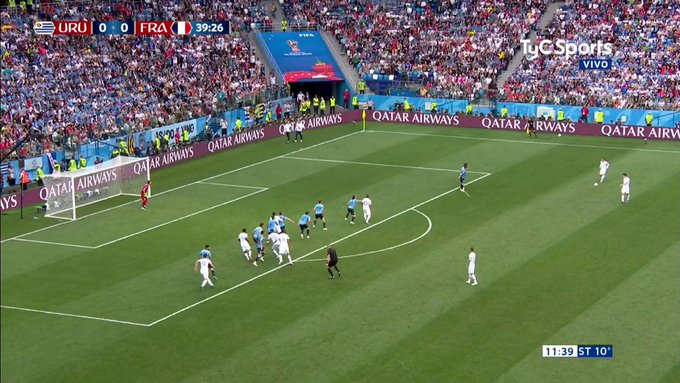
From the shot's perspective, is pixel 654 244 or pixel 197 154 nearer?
pixel 654 244

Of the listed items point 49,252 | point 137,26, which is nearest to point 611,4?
point 137,26

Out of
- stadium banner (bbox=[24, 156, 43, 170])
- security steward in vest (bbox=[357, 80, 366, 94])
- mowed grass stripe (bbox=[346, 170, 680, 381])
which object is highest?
security steward in vest (bbox=[357, 80, 366, 94])

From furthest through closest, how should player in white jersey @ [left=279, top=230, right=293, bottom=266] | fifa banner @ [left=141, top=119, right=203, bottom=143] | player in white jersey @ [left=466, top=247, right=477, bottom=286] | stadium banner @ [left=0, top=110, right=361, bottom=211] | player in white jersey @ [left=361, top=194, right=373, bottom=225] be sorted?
fifa banner @ [left=141, top=119, right=203, bottom=143] → stadium banner @ [left=0, top=110, right=361, bottom=211] → player in white jersey @ [left=361, top=194, right=373, bottom=225] → player in white jersey @ [left=279, top=230, right=293, bottom=266] → player in white jersey @ [left=466, top=247, right=477, bottom=286]

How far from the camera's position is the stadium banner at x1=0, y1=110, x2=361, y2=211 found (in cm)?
5397

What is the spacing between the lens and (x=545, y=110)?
78.6 metres

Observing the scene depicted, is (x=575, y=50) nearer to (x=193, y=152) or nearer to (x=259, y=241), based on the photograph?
(x=193, y=152)

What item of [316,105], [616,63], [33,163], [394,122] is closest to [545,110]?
[616,63]

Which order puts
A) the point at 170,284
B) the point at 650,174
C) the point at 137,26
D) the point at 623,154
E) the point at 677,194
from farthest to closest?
the point at 137,26 < the point at 623,154 < the point at 650,174 < the point at 677,194 < the point at 170,284

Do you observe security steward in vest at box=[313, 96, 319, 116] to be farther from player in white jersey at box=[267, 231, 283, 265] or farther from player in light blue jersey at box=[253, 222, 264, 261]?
player in light blue jersey at box=[253, 222, 264, 261]

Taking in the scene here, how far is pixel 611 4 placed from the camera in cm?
8719

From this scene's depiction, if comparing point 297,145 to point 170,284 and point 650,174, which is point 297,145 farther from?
point 170,284

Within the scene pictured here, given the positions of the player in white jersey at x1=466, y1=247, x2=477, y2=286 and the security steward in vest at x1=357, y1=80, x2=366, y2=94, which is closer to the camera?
the player in white jersey at x1=466, y1=247, x2=477, y2=286

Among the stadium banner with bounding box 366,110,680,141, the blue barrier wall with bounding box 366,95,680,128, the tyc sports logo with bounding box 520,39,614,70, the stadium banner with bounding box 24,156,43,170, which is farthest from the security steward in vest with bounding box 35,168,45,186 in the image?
the tyc sports logo with bounding box 520,39,614,70

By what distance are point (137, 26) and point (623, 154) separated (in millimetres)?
31503
